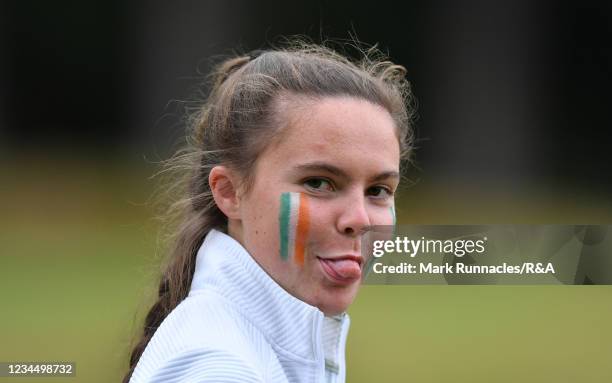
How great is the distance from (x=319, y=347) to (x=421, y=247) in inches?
70.4

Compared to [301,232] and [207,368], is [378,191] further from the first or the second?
[207,368]

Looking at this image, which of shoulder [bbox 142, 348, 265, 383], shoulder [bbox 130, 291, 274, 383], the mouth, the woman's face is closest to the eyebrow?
the woman's face

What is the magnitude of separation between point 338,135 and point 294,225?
18cm

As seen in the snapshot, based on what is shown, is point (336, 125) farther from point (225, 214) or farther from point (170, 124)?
point (170, 124)

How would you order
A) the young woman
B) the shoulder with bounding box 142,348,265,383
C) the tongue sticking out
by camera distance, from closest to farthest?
the shoulder with bounding box 142,348,265,383
the young woman
the tongue sticking out

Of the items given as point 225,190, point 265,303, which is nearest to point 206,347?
point 265,303

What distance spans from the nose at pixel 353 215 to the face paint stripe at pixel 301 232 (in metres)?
0.06

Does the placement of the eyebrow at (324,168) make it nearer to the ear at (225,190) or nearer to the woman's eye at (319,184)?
the woman's eye at (319,184)

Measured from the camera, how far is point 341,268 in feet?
4.79

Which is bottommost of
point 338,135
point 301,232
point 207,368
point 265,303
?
point 207,368

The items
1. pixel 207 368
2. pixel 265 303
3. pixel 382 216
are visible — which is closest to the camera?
pixel 207 368

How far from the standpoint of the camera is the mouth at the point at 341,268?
57.5 inches

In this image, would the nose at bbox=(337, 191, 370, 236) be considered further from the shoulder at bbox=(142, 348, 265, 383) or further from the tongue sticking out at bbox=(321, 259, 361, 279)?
the shoulder at bbox=(142, 348, 265, 383)

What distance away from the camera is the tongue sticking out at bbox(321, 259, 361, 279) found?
1459 mm
